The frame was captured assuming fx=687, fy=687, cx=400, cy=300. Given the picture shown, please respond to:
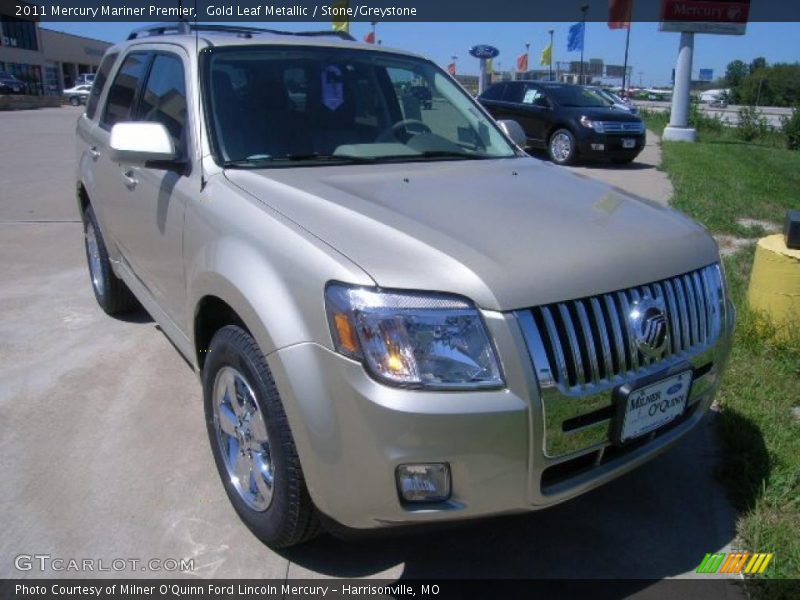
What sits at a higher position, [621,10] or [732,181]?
[621,10]

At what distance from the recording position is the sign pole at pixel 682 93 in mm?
18453

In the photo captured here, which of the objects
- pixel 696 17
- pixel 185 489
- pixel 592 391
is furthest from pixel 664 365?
pixel 696 17

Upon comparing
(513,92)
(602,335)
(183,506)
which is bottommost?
(183,506)

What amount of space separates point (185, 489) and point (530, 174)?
6.74 feet

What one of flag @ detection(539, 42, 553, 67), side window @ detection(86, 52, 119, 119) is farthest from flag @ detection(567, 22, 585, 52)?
side window @ detection(86, 52, 119, 119)

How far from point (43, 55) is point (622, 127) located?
67153 millimetres

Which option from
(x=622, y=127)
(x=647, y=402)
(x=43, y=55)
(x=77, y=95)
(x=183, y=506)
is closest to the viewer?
(x=647, y=402)

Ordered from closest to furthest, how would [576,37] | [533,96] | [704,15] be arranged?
[533,96], [704,15], [576,37]

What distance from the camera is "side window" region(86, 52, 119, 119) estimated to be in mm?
4555

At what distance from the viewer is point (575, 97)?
14633 millimetres

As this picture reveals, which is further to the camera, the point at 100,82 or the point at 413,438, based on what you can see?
the point at 100,82

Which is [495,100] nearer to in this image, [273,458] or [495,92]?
[495,92]

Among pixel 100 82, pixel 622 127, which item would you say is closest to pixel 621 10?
pixel 622 127

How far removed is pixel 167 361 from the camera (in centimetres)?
419
